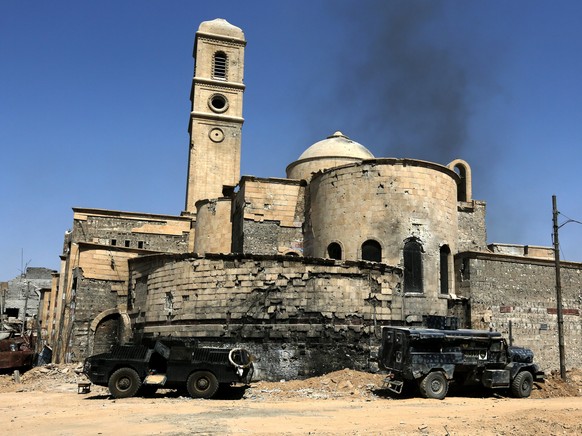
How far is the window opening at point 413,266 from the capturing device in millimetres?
20625

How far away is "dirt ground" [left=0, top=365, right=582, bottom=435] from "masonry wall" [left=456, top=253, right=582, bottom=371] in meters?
5.06

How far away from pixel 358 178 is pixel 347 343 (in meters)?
7.24

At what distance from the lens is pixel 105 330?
23141 mm

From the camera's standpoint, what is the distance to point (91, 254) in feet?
78.0

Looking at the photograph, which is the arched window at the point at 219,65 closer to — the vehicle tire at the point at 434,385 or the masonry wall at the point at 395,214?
the masonry wall at the point at 395,214

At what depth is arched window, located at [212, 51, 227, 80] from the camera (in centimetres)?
4367

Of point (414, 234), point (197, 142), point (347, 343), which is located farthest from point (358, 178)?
point (197, 142)

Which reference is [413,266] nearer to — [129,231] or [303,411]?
[303,411]

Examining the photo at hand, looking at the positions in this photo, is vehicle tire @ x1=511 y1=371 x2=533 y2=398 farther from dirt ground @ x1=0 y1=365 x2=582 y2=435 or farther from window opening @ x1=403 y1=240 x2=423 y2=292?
window opening @ x1=403 y1=240 x2=423 y2=292

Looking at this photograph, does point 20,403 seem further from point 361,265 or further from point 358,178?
point 358,178

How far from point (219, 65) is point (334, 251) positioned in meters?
27.1

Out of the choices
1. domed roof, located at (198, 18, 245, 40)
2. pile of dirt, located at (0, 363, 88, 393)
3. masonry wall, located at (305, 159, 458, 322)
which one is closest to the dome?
masonry wall, located at (305, 159, 458, 322)

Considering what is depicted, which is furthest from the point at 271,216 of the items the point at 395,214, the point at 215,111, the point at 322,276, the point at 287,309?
the point at 215,111

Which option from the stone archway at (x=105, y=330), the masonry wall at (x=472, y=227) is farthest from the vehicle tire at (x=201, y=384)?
the masonry wall at (x=472, y=227)
